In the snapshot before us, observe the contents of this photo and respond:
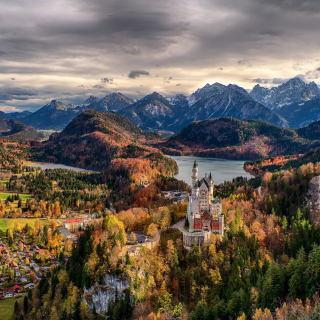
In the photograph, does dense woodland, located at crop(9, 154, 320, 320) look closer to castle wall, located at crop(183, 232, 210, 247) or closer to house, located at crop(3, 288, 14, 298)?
castle wall, located at crop(183, 232, 210, 247)

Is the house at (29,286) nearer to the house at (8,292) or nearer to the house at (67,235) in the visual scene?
the house at (8,292)

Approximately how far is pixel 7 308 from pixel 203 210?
4513 centimetres

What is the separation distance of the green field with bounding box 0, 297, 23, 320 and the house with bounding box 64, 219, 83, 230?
3485cm

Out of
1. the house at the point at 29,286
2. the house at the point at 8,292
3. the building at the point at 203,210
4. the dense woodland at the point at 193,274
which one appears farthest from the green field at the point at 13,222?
the building at the point at 203,210

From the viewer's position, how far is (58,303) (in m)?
55.9

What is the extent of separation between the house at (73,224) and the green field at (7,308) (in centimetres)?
3485

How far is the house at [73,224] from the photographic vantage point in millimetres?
98125

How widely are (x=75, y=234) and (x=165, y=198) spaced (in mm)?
32664

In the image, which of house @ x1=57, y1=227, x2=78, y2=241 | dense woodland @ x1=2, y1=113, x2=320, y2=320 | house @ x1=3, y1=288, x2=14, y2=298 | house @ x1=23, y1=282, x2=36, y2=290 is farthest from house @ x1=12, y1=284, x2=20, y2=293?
house @ x1=57, y1=227, x2=78, y2=241

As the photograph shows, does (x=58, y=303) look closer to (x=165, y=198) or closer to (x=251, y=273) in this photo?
(x=251, y=273)

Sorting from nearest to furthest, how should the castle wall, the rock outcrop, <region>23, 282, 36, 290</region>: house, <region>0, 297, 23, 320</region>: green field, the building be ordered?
the rock outcrop → <region>0, 297, 23, 320</region>: green field → the castle wall → the building → <region>23, 282, 36, 290</region>: house

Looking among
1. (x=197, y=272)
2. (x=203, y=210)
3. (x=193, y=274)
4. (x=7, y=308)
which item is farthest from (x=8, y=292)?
(x=203, y=210)

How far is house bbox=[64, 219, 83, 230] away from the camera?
9812cm

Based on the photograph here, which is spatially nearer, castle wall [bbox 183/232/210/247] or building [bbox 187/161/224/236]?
castle wall [bbox 183/232/210/247]
